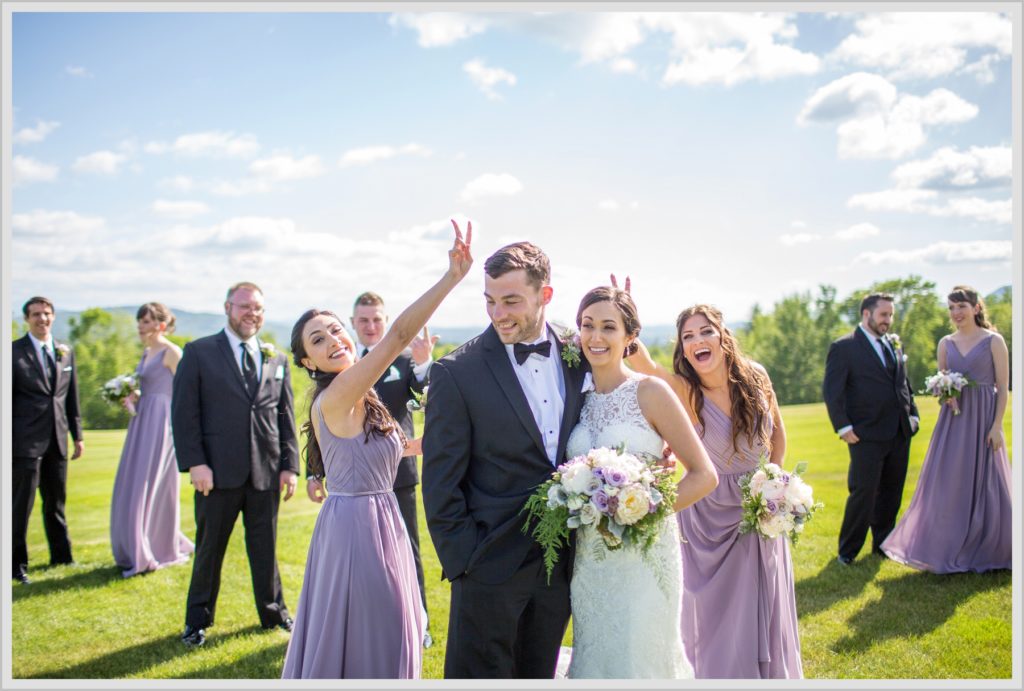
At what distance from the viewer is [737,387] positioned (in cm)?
543

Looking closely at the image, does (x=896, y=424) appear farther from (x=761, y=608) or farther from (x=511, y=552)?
(x=511, y=552)

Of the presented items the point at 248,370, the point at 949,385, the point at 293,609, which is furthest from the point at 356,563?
the point at 949,385

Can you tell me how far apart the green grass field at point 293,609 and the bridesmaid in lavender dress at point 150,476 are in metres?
0.34

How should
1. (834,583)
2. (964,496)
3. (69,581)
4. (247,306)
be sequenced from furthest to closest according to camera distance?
(69,581), (964,496), (834,583), (247,306)

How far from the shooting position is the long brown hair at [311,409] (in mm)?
4809

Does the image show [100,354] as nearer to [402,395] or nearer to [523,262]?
[402,395]

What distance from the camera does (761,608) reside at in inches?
202

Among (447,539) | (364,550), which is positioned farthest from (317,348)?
(447,539)

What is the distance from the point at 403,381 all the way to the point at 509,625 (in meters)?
3.25

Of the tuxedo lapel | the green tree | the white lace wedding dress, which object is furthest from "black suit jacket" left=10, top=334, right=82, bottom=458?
the green tree

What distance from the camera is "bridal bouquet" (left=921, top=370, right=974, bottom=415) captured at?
339 inches

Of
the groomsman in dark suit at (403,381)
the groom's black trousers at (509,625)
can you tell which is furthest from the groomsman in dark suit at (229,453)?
the groom's black trousers at (509,625)

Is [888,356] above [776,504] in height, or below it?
above

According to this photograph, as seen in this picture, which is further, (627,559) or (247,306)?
(247,306)
